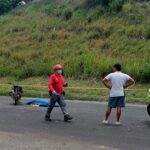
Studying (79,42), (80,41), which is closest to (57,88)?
(79,42)

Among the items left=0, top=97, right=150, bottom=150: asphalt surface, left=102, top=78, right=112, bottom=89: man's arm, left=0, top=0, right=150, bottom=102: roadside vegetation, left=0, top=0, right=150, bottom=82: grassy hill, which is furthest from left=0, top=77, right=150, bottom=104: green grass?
left=102, top=78, right=112, bottom=89: man's arm

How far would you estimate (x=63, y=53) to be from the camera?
131 feet

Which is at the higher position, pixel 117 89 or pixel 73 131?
pixel 117 89

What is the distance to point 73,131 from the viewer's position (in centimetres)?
1434

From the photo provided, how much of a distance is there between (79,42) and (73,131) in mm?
27551

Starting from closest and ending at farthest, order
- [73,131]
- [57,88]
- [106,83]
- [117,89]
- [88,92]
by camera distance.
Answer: [73,131], [117,89], [106,83], [57,88], [88,92]

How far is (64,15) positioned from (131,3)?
7.15m

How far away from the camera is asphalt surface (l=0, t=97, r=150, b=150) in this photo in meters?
12.3

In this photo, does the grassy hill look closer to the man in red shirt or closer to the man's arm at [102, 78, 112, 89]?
the man in red shirt

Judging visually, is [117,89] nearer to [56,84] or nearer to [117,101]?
[117,101]

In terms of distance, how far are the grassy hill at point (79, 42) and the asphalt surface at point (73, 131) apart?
44.0 ft

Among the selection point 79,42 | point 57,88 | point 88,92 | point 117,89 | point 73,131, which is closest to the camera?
point 73,131

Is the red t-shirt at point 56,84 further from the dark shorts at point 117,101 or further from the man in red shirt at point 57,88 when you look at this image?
the dark shorts at point 117,101

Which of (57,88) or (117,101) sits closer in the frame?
(117,101)
